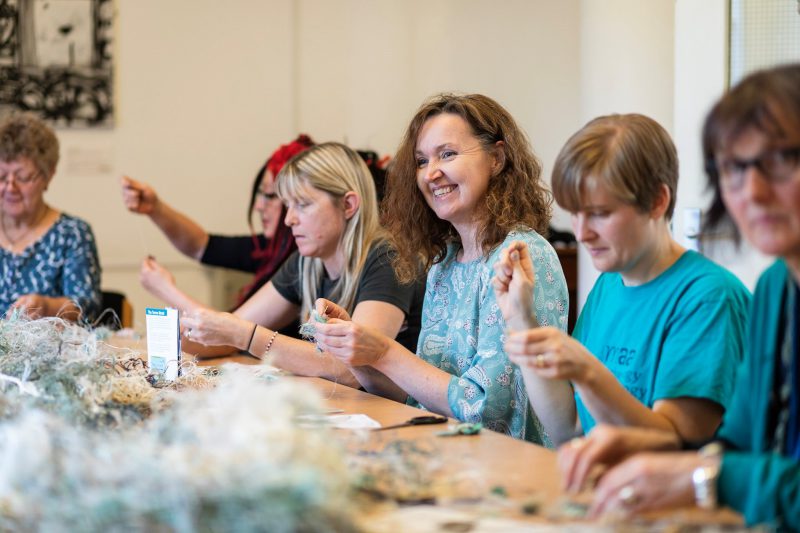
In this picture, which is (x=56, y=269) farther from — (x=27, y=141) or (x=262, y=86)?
(x=262, y=86)

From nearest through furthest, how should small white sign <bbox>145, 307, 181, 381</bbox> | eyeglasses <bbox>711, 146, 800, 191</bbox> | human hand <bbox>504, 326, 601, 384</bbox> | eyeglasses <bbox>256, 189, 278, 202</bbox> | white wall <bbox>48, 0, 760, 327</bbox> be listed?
eyeglasses <bbox>711, 146, 800, 191</bbox> < human hand <bbox>504, 326, 601, 384</bbox> < small white sign <bbox>145, 307, 181, 381</bbox> < eyeglasses <bbox>256, 189, 278, 202</bbox> < white wall <bbox>48, 0, 760, 327</bbox>

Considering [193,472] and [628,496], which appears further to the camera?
[628,496]

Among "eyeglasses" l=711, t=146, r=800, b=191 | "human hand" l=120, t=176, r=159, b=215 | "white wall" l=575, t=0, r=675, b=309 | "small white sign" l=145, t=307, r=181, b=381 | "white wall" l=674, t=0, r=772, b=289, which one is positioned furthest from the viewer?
"human hand" l=120, t=176, r=159, b=215

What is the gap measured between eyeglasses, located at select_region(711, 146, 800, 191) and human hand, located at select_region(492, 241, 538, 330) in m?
0.71

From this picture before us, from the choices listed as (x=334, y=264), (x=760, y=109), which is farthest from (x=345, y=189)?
(x=760, y=109)

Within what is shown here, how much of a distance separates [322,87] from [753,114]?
4797mm

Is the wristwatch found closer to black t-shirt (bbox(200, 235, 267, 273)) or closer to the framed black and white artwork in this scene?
black t-shirt (bbox(200, 235, 267, 273))

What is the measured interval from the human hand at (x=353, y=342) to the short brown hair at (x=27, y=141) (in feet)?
6.38

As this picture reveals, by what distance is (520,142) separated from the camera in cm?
256

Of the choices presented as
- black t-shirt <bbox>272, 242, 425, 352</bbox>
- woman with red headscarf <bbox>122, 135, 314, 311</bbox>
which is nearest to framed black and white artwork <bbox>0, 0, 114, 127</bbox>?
woman with red headscarf <bbox>122, 135, 314, 311</bbox>

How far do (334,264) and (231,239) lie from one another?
1734 millimetres

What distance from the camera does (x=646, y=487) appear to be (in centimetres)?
129

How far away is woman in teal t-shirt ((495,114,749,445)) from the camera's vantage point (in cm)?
175

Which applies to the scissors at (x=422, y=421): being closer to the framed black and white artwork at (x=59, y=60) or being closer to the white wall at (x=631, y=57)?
the white wall at (x=631, y=57)
